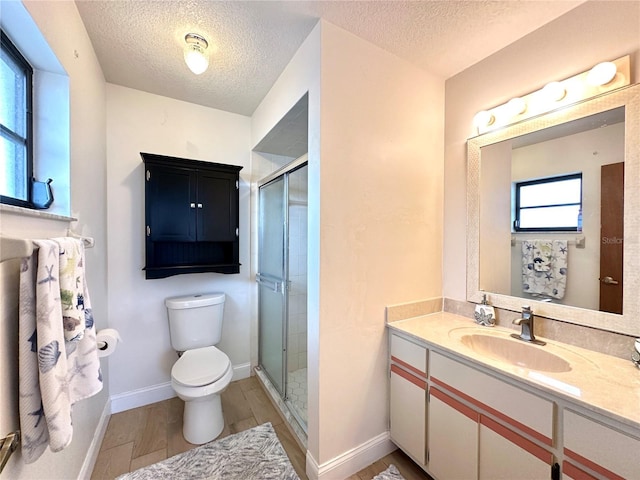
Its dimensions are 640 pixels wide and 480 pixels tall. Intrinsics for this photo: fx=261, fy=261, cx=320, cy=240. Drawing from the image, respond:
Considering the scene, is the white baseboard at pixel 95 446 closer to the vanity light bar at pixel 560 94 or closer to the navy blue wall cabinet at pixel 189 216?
the navy blue wall cabinet at pixel 189 216

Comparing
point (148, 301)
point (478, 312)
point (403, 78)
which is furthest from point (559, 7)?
point (148, 301)

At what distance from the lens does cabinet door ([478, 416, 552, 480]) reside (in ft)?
3.23

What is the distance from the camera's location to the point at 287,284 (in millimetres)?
2074

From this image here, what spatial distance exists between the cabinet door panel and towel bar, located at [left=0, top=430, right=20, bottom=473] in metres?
1.63

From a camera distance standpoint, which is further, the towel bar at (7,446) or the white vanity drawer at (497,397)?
the white vanity drawer at (497,397)

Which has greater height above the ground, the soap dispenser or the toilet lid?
the soap dispenser

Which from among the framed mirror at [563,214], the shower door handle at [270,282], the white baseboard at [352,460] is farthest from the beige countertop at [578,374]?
the shower door handle at [270,282]

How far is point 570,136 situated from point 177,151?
2.63m

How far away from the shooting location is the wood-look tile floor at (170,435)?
153 centimetres

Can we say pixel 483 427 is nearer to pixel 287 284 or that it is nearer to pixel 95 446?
pixel 287 284

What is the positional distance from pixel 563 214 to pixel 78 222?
256cm

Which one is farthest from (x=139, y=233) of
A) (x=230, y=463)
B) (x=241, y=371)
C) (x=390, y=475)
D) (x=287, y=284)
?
(x=390, y=475)

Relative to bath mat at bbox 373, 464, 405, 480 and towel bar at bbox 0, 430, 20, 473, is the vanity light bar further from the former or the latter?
towel bar at bbox 0, 430, 20, 473

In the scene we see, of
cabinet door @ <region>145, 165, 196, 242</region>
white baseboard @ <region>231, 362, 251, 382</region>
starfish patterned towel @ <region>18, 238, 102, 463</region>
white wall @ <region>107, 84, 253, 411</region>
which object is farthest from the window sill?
white baseboard @ <region>231, 362, 251, 382</region>
